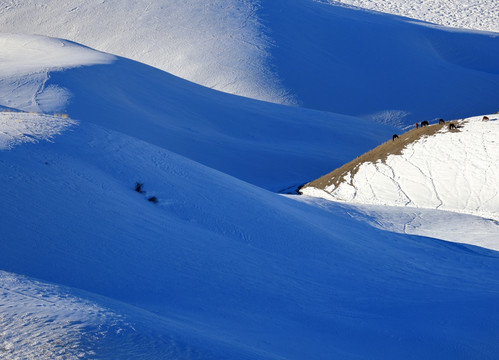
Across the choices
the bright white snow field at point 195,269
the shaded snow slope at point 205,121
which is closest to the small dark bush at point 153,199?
the bright white snow field at point 195,269

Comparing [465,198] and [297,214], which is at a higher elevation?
[465,198]

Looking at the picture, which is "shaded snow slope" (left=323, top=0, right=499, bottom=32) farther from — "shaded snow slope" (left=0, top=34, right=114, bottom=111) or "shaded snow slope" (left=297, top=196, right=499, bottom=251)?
"shaded snow slope" (left=297, top=196, right=499, bottom=251)

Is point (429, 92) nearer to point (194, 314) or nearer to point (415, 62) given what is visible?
point (415, 62)

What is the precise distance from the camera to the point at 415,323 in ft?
28.5

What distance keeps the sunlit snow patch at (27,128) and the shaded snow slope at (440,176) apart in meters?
8.97

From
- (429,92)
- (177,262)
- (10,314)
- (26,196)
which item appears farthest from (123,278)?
(429,92)

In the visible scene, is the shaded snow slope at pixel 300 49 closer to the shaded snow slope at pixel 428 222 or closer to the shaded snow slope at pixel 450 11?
the shaded snow slope at pixel 450 11

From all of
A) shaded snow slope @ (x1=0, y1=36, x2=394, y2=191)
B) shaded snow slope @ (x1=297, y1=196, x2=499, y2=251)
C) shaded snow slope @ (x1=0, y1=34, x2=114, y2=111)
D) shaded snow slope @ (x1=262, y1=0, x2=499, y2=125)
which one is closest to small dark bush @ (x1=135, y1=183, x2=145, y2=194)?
shaded snow slope @ (x1=297, y1=196, x2=499, y2=251)

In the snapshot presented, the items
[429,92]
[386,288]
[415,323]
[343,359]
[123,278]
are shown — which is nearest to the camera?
[343,359]

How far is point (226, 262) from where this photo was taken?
946cm

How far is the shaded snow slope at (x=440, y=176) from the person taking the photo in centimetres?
1712

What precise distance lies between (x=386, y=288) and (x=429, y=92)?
111 ft

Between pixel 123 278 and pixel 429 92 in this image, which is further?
pixel 429 92

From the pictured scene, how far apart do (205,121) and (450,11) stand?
44194 mm
